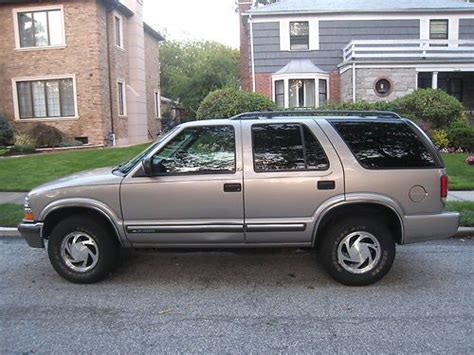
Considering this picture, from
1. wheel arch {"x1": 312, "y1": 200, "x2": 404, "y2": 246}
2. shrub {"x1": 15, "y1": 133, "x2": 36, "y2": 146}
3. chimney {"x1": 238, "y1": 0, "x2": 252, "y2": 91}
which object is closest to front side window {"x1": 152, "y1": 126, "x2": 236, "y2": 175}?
wheel arch {"x1": 312, "y1": 200, "x2": 404, "y2": 246}

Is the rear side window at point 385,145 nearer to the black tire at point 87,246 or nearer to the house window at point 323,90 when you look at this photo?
the black tire at point 87,246

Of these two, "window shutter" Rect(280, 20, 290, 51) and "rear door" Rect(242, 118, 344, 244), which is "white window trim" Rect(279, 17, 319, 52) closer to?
"window shutter" Rect(280, 20, 290, 51)

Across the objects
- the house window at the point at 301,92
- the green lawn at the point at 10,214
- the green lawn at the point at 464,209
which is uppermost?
the house window at the point at 301,92

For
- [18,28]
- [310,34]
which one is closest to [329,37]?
[310,34]

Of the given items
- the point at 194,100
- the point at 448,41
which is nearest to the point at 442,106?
the point at 448,41

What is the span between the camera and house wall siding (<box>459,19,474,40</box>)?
22156 mm

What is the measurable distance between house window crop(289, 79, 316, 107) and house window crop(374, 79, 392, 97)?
282 cm

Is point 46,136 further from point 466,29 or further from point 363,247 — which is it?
point 466,29

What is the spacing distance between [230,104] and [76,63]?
27.5ft

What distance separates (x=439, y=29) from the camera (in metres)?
22.1

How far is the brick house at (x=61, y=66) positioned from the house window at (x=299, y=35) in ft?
26.4

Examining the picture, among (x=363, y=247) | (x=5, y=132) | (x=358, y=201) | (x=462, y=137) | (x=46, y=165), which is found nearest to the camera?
(x=358, y=201)

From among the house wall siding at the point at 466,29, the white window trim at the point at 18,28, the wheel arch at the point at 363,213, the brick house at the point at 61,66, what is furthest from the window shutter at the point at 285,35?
the wheel arch at the point at 363,213

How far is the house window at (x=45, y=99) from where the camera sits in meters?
19.9
